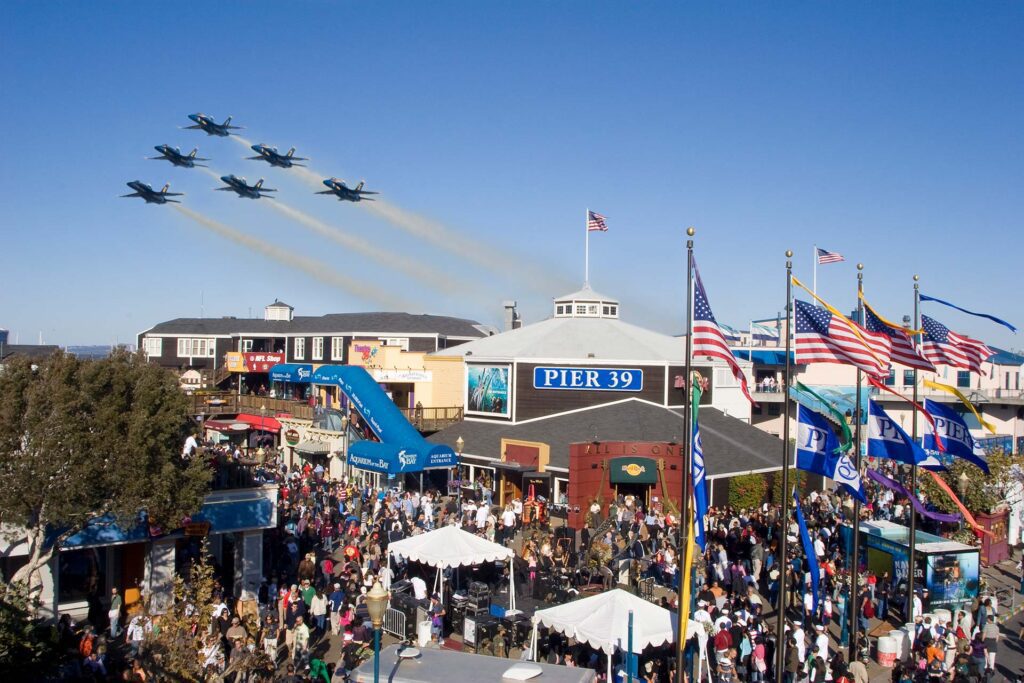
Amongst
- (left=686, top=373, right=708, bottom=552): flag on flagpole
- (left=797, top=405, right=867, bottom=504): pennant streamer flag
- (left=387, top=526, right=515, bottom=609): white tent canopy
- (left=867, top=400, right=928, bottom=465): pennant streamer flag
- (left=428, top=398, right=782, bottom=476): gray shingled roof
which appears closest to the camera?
(left=686, top=373, right=708, bottom=552): flag on flagpole

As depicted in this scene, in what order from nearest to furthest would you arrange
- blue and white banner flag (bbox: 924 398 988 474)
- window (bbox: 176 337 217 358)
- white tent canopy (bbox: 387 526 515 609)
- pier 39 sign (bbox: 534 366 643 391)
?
blue and white banner flag (bbox: 924 398 988 474)
white tent canopy (bbox: 387 526 515 609)
pier 39 sign (bbox: 534 366 643 391)
window (bbox: 176 337 217 358)

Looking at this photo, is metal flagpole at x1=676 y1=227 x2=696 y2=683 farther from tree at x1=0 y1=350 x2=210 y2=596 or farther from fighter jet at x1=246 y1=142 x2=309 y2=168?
fighter jet at x1=246 y1=142 x2=309 y2=168

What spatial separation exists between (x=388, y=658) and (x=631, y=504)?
1716 cm

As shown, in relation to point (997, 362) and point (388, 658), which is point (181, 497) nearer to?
point (388, 658)

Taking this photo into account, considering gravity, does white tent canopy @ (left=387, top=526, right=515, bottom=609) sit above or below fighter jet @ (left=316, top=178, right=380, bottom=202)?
below

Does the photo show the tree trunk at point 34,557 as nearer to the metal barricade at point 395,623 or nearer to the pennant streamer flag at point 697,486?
the metal barricade at point 395,623

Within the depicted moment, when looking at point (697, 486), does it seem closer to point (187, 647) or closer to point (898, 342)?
point (898, 342)

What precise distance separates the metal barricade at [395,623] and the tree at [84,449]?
477 cm

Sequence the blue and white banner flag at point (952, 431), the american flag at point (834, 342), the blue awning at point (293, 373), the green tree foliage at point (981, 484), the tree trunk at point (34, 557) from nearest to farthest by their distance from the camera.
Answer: the american flag at point (834, 342) < the tree trunk at point (34, 557) < the blue and white banner flag at point (952, 431) < the green tree foliage at point (981, 484) < the blue awning at point (293, 373)

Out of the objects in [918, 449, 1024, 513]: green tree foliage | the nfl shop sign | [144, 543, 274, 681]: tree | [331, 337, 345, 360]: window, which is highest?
[331, 337, 345, 360]: window

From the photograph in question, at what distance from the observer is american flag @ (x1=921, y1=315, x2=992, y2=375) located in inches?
738

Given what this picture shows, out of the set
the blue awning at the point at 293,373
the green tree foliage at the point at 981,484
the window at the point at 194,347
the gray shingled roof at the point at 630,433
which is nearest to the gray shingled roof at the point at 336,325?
the window at the point at 194,347

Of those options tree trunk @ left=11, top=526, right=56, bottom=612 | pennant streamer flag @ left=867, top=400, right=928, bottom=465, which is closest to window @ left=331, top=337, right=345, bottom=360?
tree trunk @ left=11, top=526, right=56, bottom=612

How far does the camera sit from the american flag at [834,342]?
15219mm
